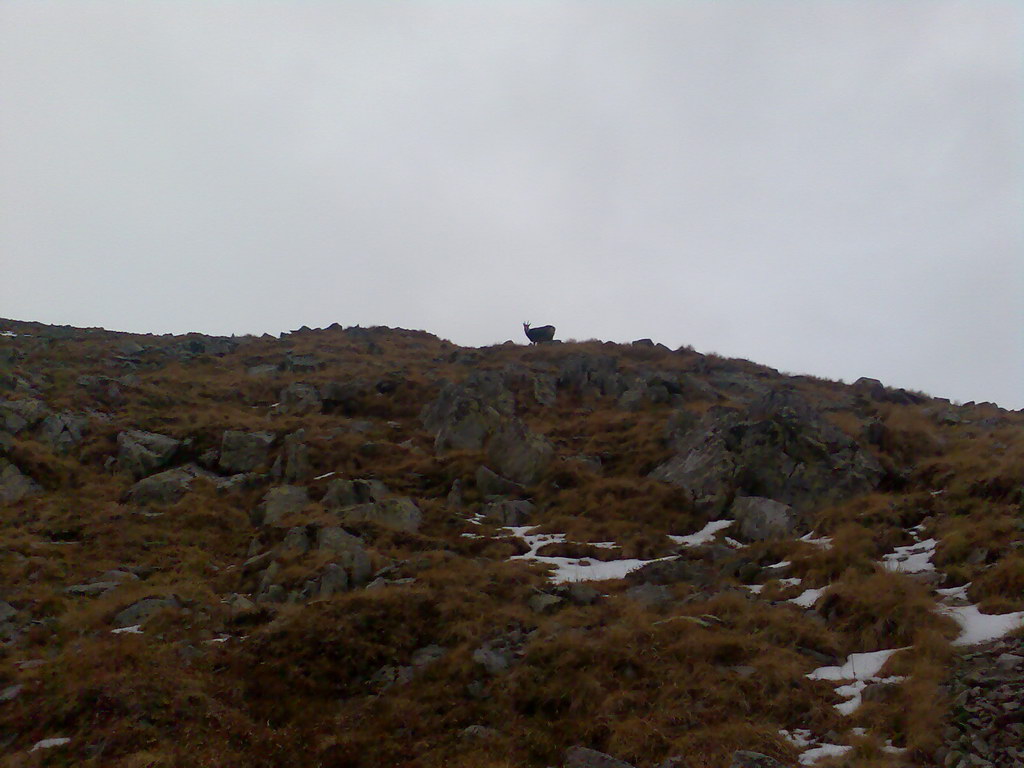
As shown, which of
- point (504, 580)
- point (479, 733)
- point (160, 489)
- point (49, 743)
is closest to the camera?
point (49, 743)

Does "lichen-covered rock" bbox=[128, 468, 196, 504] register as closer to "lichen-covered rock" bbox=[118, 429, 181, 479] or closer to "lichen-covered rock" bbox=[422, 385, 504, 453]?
"lichen-covered rock" bbox=[118, 429, 181, 479]

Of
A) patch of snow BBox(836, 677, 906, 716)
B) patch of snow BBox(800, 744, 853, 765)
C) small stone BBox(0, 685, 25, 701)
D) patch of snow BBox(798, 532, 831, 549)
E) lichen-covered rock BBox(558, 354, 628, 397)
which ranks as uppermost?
lichen-covered rock BBox(558, 354, 628, 397)

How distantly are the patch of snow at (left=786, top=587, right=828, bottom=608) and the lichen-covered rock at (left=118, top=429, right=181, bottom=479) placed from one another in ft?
67.6

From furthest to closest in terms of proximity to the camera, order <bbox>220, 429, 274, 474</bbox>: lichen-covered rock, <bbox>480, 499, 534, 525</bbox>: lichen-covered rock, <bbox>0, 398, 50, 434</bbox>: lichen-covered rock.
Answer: <bbox>220, 429, 274, 474</bbox>: lichen-covered rock → <bbox>0, 398, 50, 434</bbox>: lichen-covered rock → <bbox>480, 499, 534, 525</bbox>: lichen-covered rock

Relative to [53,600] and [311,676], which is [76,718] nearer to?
[311,676]

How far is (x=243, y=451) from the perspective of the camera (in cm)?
2325

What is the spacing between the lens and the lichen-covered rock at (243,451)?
22734mm

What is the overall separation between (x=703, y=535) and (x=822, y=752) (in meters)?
9.25

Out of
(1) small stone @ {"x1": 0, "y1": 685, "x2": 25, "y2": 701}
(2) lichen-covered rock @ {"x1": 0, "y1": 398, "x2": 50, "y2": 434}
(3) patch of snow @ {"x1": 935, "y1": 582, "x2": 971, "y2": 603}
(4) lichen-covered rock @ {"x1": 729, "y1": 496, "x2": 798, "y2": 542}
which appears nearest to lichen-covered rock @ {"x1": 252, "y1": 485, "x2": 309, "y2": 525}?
(1) small stone @ {"x1": 0, "y1": 685, "x2": 25, "y2": 701}

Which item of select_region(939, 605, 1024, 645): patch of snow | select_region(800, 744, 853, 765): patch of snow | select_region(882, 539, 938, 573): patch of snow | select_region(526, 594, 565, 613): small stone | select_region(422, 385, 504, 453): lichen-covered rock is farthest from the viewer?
select_region(422, 385, 504, 453): lichen-covered rock

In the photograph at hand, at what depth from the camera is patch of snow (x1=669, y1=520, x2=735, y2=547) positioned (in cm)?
1748

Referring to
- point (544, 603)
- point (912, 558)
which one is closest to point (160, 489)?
point (544, 603)

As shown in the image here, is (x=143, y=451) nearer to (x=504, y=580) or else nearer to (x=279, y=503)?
(x=279, y=503)

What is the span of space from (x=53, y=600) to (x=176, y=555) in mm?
3230
